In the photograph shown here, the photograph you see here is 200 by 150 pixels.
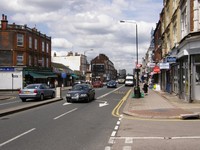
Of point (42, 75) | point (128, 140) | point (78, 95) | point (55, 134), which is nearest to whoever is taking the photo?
point (128, 140)

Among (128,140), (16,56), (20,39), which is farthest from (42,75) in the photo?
(128,140)

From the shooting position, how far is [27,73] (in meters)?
55.5

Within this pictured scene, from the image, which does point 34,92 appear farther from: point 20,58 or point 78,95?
point 20,58

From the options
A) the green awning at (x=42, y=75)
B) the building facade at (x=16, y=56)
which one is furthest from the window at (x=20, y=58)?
the green awning at (x=42, y=75)

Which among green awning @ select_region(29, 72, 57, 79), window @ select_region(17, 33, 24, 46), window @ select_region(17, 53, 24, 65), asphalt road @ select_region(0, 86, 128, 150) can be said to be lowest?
asphalt road @ select_region(0, 86, 128, 150)

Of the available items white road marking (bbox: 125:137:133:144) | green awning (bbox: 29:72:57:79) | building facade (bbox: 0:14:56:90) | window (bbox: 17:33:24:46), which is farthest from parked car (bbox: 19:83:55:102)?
window (bbox: 17:33:24:46)

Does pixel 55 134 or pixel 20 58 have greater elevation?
pixel 20 58

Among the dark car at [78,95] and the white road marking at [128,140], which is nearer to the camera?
the white road marking at [128,140]

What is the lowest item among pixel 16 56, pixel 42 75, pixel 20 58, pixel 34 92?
pixel 34 92

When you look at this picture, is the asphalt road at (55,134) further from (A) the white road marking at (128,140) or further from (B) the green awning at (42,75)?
(B) the green awning at (42,75)

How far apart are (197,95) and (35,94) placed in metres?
12.9

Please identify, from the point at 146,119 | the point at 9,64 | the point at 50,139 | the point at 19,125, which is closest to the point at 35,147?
the point at 50,139

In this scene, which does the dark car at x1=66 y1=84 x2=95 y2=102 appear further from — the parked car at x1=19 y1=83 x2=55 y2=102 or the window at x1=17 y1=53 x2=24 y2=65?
the window at x1=17 y1=53 x2=24 y2=65

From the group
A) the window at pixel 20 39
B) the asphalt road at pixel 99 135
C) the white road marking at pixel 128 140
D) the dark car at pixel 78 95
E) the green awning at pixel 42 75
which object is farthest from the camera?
the green awning at pixel 42 75
